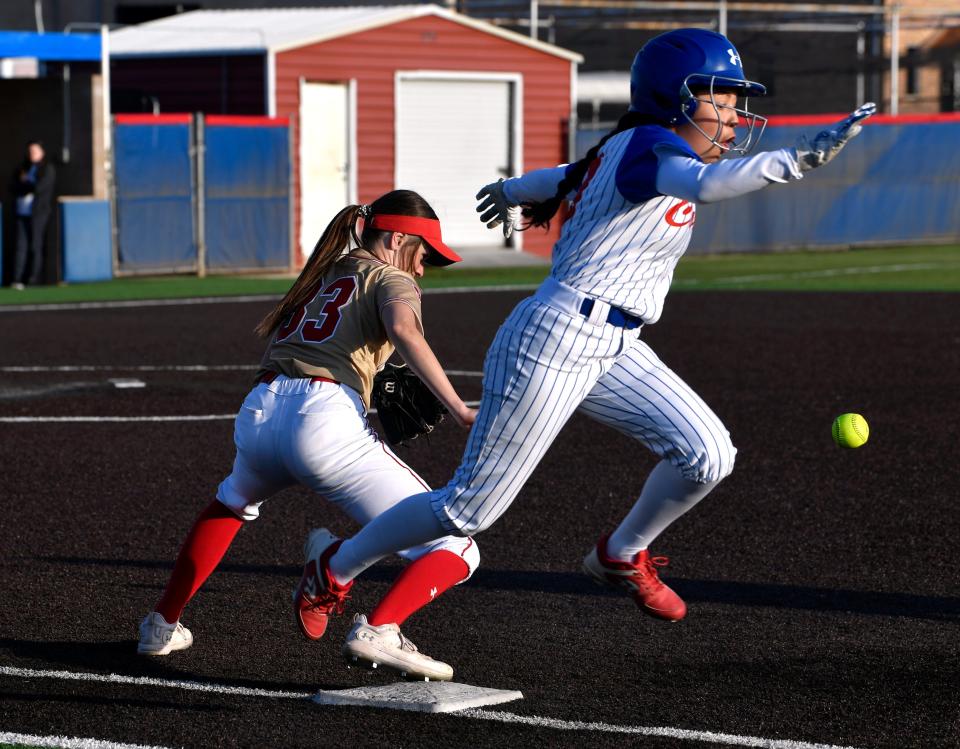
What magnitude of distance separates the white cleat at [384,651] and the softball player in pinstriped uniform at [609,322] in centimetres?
28

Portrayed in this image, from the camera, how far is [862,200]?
32875mm

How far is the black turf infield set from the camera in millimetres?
5555

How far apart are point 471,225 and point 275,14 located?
5.42 metres

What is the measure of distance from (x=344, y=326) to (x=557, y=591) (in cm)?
203

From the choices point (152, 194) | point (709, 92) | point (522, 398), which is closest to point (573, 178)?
point (709, 92)

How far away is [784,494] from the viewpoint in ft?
32.1

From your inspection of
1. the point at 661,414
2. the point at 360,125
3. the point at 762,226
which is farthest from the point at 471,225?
the point at 661,414

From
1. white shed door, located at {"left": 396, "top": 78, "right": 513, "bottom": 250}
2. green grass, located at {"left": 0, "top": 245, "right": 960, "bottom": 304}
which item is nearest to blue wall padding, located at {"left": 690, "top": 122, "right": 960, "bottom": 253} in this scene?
green grass, located at {"left": 0, "top": 245, "right": 960, "bottom": 304}

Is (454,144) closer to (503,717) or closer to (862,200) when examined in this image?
(862,200)

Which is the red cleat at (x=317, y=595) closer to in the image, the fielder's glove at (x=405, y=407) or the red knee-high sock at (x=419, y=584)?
the red knee-high sock at (x=419, y=584)

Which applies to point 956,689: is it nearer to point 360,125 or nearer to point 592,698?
point 592,698

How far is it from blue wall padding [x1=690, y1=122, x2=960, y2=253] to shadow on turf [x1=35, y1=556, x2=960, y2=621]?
23.9 meters

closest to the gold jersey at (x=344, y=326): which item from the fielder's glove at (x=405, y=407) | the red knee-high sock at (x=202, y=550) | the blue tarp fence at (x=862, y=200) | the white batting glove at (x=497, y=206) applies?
the fielder's glove at (x=405, y=407)

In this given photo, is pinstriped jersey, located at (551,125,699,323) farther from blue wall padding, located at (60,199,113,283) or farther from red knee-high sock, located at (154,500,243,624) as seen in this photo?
blue wall padding, located at (60,199,113,283)
